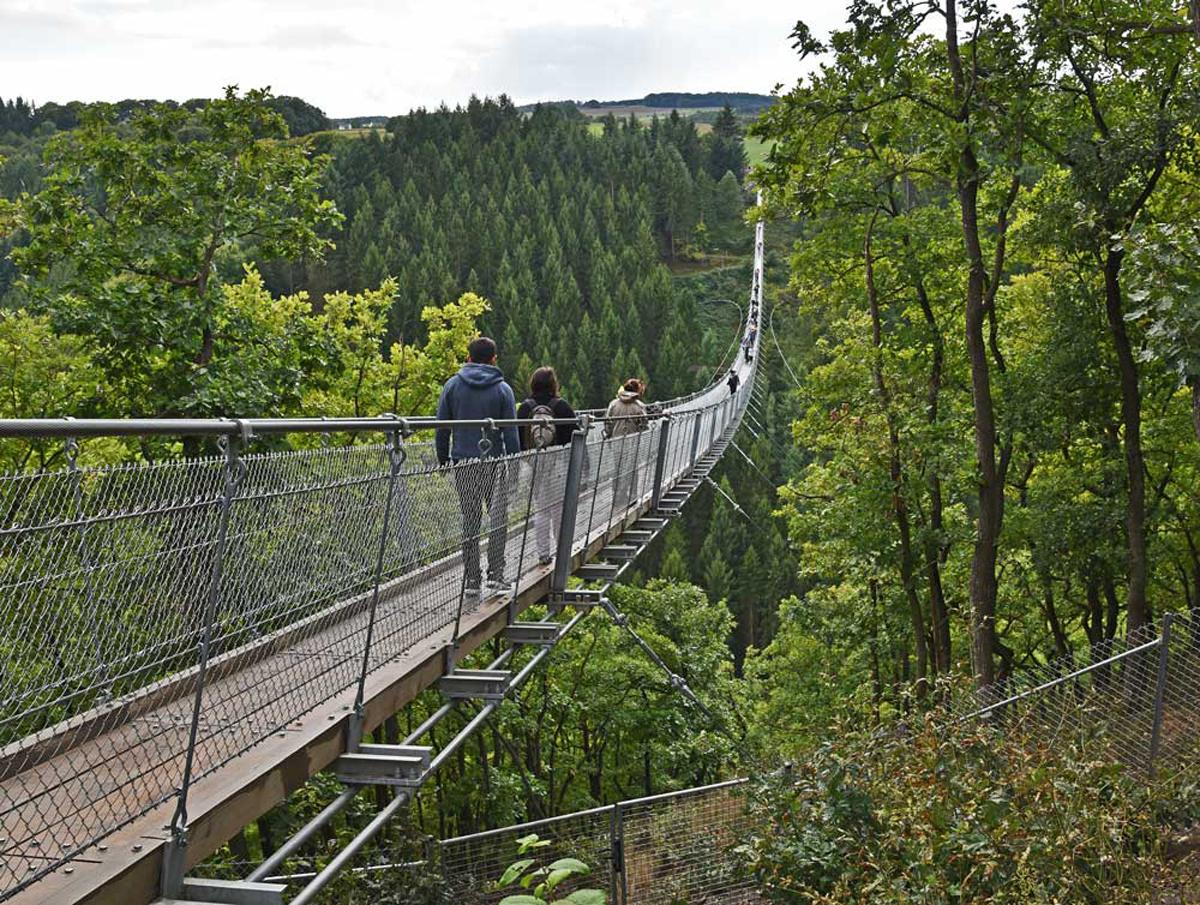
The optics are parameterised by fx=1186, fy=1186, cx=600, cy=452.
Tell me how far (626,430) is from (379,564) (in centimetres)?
810

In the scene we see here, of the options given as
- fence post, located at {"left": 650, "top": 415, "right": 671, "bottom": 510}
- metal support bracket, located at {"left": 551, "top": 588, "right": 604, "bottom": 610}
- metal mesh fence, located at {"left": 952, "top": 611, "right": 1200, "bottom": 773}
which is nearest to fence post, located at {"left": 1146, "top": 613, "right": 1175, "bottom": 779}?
metal mesh fence, located at {"left": 952, "top": 611, "right": 1200, "bottom": 773}

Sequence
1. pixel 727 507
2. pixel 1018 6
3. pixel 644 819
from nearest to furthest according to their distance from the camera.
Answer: pixel 644 819, pixel 1018 6, pixel 727 507

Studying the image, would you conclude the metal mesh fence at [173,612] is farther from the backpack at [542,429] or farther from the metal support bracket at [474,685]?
the backpack at [542,429]

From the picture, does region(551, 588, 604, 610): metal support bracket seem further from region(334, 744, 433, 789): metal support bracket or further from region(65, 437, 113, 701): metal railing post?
region(65, 437, 113, 701): metal railing post

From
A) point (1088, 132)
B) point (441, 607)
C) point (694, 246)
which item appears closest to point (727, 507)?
point (1088, 132)

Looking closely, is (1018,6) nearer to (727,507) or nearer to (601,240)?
(727,507)

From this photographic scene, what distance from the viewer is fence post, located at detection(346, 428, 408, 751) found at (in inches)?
158

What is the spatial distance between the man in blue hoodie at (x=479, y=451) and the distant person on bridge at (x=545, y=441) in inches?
10.0

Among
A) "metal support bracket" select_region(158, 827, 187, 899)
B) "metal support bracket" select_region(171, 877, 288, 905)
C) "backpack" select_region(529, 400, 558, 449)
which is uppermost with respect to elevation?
"backpack" select_region(529, 400, 558, 449)

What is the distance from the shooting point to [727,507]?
60.5 metres

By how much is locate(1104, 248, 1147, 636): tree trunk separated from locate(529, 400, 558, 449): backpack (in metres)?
6.43

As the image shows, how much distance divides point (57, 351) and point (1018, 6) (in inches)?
518

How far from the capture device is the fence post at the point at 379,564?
4.01 metres

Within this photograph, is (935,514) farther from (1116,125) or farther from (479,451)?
(479,451)
